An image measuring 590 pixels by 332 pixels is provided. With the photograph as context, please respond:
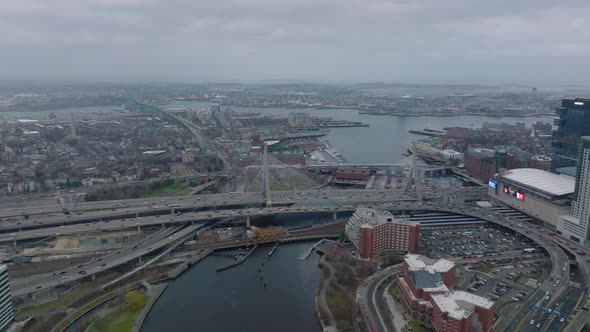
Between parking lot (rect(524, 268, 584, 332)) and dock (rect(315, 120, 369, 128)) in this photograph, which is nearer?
parking lot (rect(524, 268, 584, 332))

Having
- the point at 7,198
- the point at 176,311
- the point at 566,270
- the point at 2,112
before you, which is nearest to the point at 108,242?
the point at 176,311

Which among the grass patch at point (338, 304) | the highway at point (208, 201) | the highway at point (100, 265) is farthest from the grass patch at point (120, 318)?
the highway at point (208, 201)

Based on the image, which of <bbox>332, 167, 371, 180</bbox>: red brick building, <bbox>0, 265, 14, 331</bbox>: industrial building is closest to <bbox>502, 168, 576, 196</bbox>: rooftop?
<bbox>332, 167, 371, 180</bbox>: red brick building

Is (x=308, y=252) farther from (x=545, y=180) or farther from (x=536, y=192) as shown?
(x=545, y=180)

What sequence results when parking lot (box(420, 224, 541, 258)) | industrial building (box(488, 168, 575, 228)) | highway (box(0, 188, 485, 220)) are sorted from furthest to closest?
highway (box(0, 188, 485, 220)) < industrial building (box(488, 168, 575, 228)) < parking lot (box(420, 224, 541, 258))

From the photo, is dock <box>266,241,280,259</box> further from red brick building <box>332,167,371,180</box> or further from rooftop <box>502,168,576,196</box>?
rooftop <box>502,168,576,196</box>

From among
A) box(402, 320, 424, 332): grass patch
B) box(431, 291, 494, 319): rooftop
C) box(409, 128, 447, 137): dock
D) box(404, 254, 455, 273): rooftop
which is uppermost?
box(409, 128, 447, 137): dock
